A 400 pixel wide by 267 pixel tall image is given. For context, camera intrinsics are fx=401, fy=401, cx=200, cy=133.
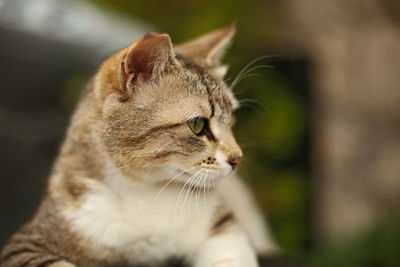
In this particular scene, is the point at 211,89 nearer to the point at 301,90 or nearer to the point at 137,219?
the point at 137,219

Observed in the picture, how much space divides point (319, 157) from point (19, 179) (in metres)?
2.40

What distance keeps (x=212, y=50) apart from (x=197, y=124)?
0.46 m

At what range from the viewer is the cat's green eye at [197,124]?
132cm

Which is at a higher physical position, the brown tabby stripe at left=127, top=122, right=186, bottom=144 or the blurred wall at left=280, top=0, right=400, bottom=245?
the blurred wall at left=280, top=0, right=400, bottom=245

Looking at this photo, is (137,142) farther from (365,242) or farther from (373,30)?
(373,30)

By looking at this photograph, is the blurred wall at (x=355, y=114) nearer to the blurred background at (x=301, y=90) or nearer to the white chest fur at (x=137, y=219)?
the blurred background at (x=301, y=90)

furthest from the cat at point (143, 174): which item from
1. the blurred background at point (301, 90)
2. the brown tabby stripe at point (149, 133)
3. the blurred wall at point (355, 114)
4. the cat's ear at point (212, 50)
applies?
the blurred wall at point (355, 114)

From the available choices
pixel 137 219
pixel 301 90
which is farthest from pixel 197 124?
pixel 301 90

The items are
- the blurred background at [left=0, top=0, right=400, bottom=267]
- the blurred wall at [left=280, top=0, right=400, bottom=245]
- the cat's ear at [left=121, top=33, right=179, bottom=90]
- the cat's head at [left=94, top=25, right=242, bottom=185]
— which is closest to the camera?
the cat's ear at [left=121, top=33, right=179, bottom=90]

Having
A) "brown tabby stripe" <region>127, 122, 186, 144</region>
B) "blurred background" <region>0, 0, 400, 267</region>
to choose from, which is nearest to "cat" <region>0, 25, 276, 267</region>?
"brown tabby stripe" <region>127, 122, 186, 144</region>

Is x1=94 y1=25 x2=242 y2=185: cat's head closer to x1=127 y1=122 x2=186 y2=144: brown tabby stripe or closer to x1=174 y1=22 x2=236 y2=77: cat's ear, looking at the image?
x1=127 y1=122 x2=186 y2=144: brown tabby stripe

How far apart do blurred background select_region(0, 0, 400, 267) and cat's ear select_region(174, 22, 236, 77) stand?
1.13 metres

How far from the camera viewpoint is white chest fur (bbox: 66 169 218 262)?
4.49 feet

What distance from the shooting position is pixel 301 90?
11.0ft
